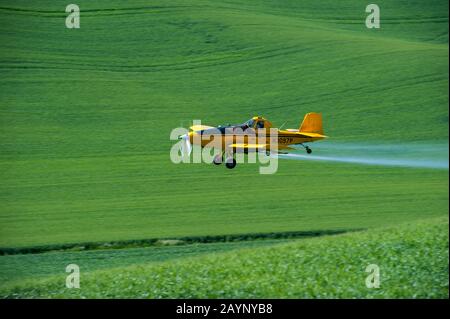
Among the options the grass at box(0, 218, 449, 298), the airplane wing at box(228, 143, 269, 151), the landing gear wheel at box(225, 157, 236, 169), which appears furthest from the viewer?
the landing gear wheel at box(225, 157, 236, 169)

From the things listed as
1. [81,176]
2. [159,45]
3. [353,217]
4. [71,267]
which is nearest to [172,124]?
[81,176]

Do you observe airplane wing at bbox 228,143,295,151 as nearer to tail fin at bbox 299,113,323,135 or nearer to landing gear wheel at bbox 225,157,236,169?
tail fin at bbox 299,113,323,135

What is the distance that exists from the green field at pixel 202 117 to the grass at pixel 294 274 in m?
0.19

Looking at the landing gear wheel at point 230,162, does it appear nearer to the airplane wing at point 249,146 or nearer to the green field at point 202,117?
the airplane wing at point 249,146

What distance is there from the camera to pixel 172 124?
154 ft

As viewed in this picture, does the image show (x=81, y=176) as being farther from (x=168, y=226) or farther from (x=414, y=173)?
(x=414, y=173)

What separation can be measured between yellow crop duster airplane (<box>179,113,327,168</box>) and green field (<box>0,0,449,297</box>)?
12.1 feet

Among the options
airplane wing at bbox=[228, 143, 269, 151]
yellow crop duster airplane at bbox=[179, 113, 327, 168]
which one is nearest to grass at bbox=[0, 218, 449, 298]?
airplane wing at bbox=[228, 143, 269, 151]

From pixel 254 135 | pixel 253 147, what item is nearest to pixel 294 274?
pixel 253 147

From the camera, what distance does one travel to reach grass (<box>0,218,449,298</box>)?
930 inches

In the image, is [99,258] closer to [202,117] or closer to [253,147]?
[253,147]

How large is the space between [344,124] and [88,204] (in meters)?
16.9

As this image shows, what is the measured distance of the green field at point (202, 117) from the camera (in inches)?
1356

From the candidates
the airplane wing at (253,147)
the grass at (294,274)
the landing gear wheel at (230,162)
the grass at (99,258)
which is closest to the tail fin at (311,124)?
the airplane wing at (253,147)
